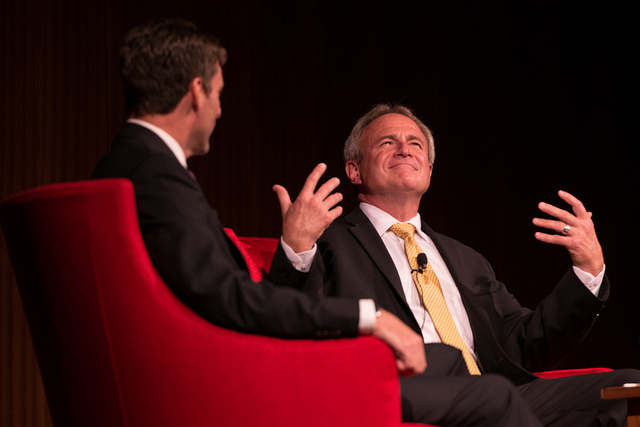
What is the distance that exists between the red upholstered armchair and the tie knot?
0.93 m

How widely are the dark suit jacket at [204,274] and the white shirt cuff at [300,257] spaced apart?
472 millimetres

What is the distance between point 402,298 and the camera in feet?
6.14

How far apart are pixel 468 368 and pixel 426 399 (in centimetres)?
51

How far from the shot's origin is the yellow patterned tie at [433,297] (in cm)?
189

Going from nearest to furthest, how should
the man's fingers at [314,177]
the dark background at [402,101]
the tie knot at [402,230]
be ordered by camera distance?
the man's fingers at [314,177] → the tie knot at [402,230] → the dark background at [402,101]

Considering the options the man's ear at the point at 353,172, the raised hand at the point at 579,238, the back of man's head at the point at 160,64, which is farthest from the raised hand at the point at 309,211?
A: the man's ear at the point at 353,172

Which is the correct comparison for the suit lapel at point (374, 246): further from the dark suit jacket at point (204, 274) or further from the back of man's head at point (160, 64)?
the back of man's head at point (160, 64)

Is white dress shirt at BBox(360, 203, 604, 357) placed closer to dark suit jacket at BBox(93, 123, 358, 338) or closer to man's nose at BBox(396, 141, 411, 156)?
man's nose at BBox(396, 141, 411, 156)

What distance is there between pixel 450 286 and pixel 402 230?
0.22m

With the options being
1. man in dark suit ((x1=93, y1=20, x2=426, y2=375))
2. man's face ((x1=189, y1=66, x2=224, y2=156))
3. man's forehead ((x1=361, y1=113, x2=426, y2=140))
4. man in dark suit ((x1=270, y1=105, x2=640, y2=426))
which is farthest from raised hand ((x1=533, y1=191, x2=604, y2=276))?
man's face ((x1=189, y1=66, x2=224, y2=156))

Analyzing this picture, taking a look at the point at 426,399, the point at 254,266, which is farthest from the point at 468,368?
the point at 254,266

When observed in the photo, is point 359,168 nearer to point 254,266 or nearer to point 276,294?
point 254,266

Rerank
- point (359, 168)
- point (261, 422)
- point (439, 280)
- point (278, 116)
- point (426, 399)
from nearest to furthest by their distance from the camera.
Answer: point (261, 422) < point (426, 399) < point (439, 280) < point (359, 168) < point (278, 116)

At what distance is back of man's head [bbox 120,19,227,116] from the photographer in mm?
1319
